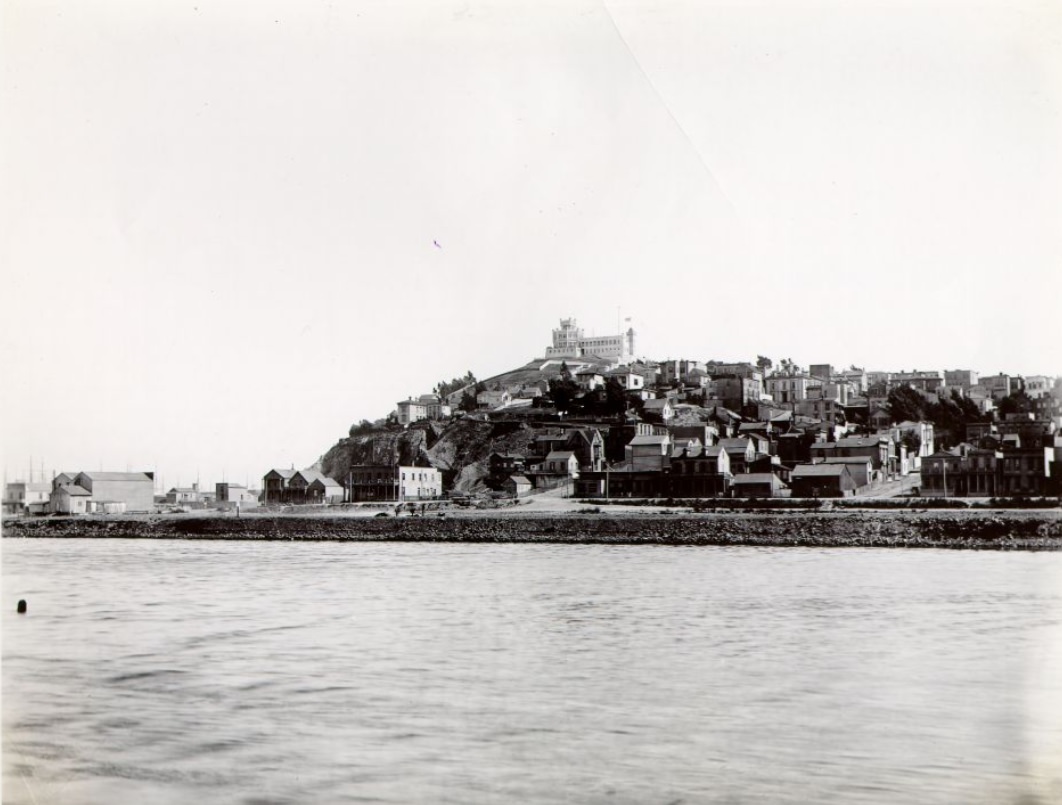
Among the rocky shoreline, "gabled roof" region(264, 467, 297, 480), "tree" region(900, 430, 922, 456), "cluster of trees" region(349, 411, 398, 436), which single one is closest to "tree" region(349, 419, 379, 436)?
"cluster of trees" region(349, 411, 398, 436)

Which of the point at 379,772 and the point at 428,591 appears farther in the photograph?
the point at 428,591

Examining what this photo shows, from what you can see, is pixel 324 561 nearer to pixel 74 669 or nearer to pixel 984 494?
pixel 74 669

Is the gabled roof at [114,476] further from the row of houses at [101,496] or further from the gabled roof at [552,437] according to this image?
the gabled roof at [552,437]

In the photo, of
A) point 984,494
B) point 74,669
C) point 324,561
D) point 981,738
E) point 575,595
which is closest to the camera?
point 981,738

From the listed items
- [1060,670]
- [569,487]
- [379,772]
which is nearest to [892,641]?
[1060,670]

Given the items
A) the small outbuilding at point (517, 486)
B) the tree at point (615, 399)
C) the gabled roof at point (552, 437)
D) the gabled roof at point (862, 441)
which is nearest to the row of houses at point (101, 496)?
the small outbuilding at point (517, 486)
